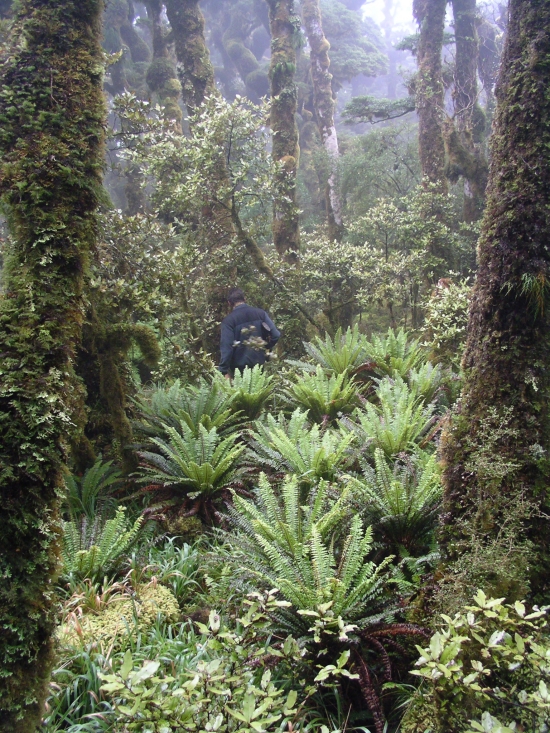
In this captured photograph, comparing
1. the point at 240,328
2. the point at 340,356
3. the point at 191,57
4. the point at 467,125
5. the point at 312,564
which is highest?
the point at 191,57

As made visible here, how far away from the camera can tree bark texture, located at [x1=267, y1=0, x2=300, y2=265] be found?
9789 mm

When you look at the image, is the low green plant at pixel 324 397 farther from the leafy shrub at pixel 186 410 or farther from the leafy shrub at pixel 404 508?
the leafy shrub at pixel 404 508

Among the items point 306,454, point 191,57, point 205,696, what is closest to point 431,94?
point 191,57

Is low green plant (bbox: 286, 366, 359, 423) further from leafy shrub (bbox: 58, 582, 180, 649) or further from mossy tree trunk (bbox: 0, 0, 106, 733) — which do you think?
mossy tree trunk (bbox: 0, 0, 106, 733)

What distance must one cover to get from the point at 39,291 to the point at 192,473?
8.15 feet

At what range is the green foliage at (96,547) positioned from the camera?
3.58m

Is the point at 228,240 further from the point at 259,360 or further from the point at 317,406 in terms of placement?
the point at 317,406

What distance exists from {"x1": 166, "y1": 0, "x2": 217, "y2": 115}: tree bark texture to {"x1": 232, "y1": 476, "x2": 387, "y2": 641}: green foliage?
30.7 feet

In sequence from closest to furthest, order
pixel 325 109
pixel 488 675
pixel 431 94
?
pixel 488 675 < pixel 431 94 < pixel 325 109

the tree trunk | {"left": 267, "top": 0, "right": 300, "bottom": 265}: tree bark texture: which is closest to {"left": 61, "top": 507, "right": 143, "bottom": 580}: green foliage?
{"left": 267, "top": 0, "right": 300, "bottom": 265}: tree bark texture

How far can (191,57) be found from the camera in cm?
1033

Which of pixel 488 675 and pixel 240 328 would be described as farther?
pixel 240 328

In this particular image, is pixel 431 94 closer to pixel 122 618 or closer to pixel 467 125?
pixel 467 125

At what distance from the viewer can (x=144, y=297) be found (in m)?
4.93
